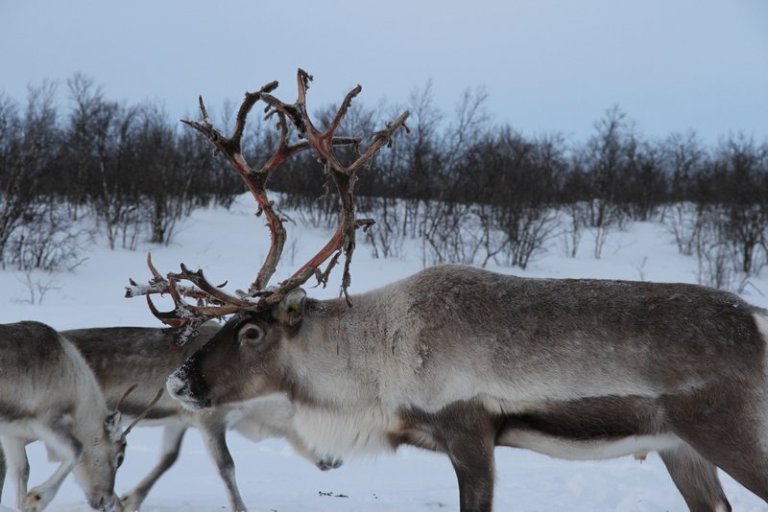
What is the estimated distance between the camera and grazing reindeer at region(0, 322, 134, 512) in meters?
4.93

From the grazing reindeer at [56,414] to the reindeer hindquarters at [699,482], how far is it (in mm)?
3445

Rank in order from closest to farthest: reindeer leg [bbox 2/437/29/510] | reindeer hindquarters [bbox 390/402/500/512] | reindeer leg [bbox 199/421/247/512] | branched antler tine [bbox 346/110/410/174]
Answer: reindeer hindquarters [bbox 390/402/500/512] → branched antler tine [bbox 346/110/410/174] → reindeer leg [bbox 2/437/29/510] → reindeer leg [bbox 199/421/247/512]

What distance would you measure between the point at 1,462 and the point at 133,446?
1540 mm

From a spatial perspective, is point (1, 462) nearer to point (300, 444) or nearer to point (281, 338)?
point (300, 444)

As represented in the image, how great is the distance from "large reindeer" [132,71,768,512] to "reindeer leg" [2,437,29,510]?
179 cm

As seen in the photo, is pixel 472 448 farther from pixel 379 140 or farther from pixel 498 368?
pixel 379 140

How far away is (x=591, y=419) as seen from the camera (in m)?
3.66

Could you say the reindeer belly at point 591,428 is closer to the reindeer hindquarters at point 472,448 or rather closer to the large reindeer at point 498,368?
the large reindeer at point 498,368

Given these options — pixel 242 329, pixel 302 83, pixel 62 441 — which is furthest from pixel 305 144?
pixel 62 441

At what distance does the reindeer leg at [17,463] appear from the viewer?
17.2ft

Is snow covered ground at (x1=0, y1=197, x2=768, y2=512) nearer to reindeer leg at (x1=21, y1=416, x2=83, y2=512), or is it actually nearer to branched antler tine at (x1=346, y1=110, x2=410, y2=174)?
reindeer leg at (x1=21, y1=416, x2=83, y2=512)

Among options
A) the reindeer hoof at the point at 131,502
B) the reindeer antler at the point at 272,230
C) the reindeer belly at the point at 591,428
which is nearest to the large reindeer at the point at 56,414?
the reindeer hoof at the point at 131,502

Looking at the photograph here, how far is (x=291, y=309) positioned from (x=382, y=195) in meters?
17.9

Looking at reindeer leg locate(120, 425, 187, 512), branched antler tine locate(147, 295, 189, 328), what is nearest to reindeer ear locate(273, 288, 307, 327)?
branched antler tine locate(147, 295, 189, 328)
